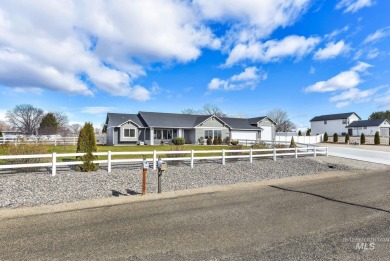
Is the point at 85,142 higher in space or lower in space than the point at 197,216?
higher

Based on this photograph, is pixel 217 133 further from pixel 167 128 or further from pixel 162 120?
pixel 162 120

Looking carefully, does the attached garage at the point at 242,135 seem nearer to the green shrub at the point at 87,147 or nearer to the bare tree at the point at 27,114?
the green shrub at the point at 87,147

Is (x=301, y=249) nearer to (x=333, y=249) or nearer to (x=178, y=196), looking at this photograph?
(x=333, y=249)

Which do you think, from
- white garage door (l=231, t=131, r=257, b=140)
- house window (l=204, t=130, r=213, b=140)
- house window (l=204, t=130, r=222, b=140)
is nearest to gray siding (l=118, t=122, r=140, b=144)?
house window (l=204, t=130, r=213, b=140)

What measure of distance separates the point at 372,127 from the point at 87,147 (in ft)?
204

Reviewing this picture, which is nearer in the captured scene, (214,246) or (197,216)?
(214,246)

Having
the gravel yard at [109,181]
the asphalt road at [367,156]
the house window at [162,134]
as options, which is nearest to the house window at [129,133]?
the house window at [162,134]

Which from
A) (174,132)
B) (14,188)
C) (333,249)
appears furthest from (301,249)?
(174,132)

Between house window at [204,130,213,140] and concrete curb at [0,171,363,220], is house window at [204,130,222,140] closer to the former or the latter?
house window at [204,130,213,140]

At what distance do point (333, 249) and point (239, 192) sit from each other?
4.94 metres

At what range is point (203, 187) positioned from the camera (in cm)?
1016

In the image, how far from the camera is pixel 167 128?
36.5 metres

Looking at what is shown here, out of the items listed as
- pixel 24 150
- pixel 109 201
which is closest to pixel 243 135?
pixel 24 150

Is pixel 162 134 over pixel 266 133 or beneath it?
beneath
